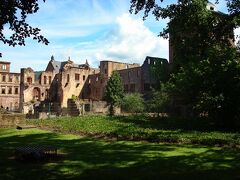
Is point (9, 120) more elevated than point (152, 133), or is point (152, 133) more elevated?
point (9, 120)

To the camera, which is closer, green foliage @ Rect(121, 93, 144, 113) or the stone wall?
the stone wall

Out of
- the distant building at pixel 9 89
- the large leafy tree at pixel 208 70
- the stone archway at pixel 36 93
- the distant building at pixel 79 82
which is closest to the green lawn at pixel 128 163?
the large leafy tree at pixel 208 70

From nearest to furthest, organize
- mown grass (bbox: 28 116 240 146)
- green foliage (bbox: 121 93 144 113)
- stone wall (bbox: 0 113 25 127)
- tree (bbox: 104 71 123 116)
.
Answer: mown grass (bbox: 28 116 240 146), stone wall (bbox: 0 113 25 127), green foliage (bbox: 121 93 144 113), tree (bbox: 104 71 123 116)

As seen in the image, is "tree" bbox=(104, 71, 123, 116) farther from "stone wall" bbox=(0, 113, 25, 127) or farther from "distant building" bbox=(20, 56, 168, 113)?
"stone wall" bbox=(0, 113, 25, 127)

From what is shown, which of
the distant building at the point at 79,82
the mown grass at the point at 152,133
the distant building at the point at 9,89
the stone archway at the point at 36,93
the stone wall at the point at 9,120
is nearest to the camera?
the mown grass at the point at 152,133

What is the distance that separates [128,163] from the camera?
1427 centimetres

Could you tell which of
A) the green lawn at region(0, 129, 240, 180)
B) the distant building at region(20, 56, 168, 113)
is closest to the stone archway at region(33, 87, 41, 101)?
the distant building at region(20, 56, 168, 113)

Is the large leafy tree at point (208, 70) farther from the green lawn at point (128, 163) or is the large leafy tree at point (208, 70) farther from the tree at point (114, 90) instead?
the tree at point (114, 90)

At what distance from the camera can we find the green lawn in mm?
12039

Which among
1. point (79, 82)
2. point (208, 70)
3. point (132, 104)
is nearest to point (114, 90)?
point (132, 104)

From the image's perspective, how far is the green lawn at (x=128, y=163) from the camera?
12039 millimetres

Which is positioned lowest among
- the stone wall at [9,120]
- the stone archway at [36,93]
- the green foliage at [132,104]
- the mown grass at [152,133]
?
the mown grass at [152,133]

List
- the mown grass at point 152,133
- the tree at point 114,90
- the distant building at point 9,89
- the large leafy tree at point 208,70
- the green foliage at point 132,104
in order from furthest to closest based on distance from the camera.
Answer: the distant building at point 9,89 → the tree at point 114,90 → the green foliage at point 132,104 → the large leafy tree at point 208,70 → the mown grass at point 152,133

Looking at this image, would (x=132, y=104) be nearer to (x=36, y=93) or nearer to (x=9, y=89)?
(x=36, y=93)
